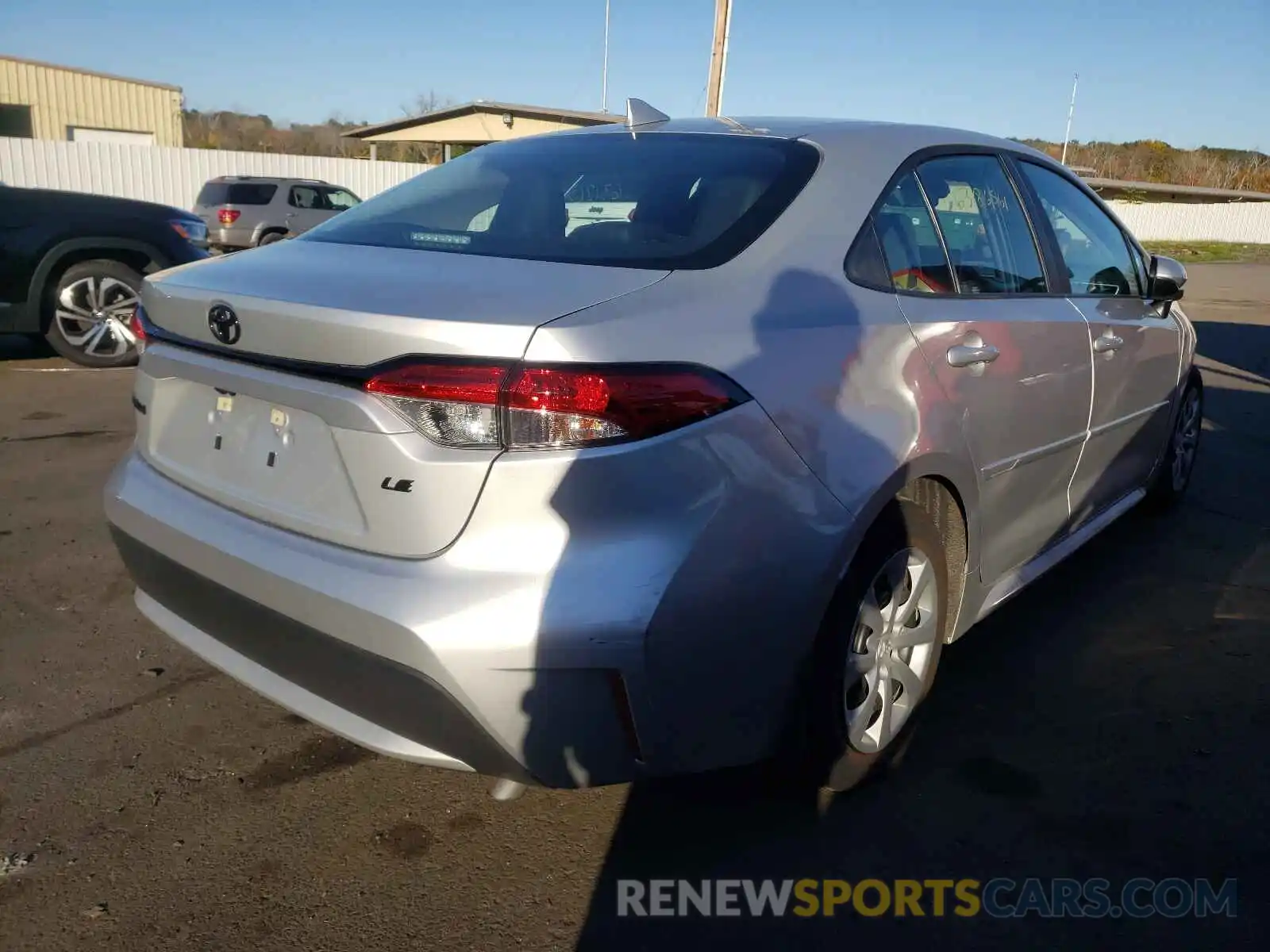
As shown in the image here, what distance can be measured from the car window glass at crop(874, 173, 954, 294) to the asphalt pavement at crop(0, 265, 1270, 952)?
4.29 feet

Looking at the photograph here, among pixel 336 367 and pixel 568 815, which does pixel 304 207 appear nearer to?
pixel 568 815

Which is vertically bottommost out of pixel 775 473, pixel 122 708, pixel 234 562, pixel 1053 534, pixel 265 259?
pixel 122 708

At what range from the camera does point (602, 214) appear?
8.48 ft

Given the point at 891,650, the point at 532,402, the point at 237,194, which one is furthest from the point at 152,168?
the point at 532,402

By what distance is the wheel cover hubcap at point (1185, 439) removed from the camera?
4.89m

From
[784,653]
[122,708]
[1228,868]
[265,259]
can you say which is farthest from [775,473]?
[122,708]

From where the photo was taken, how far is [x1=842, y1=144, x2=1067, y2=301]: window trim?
2684 millimetres

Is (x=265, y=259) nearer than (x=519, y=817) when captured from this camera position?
Yes

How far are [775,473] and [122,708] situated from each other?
215cm

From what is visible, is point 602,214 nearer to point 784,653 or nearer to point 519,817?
point 784,653

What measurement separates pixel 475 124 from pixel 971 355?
3102 centimetres

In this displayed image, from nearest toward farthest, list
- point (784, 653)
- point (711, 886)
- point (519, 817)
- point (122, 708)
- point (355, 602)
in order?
point (355, 602), point (784, 653), point (711, 886), point (519, 817), point (122, 708)

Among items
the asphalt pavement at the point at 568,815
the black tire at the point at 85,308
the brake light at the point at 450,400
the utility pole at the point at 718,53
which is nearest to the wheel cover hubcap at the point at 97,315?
the black tire at the point at 85,308

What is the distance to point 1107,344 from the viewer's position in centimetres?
358
